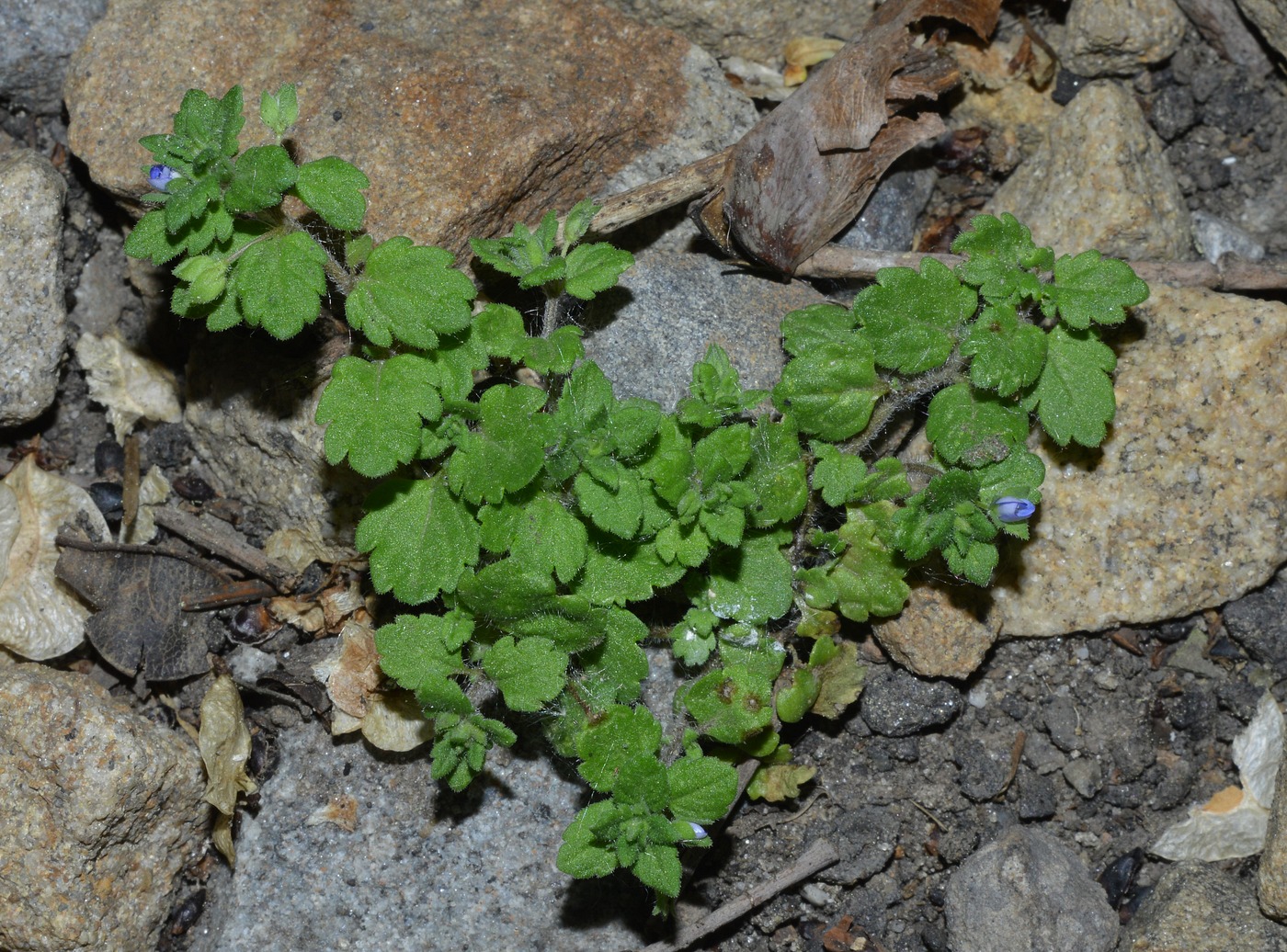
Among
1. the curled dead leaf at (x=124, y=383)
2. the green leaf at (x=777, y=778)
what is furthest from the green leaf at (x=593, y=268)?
the curled dead leaf at (x=124, y=383)

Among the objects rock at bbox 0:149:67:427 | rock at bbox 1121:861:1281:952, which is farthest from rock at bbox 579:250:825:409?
rock at bbox 1121:861:1281:952

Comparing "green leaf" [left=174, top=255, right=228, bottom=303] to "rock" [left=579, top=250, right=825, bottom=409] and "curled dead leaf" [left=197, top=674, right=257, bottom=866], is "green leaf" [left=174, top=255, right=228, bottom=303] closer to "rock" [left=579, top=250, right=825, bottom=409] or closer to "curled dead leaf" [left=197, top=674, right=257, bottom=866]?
"rock" [left=579, top=250, right=825, bottom=409]

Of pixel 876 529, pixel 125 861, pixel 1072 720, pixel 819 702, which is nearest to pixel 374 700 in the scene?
pixel 125 861

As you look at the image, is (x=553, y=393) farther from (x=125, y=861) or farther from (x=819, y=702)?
(x=125, y=861)

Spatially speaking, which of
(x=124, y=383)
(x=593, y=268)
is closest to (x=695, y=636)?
(x=593, y=268)

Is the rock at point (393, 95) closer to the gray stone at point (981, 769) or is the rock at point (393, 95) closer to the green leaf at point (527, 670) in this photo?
the green leaf at point (527, 670)
